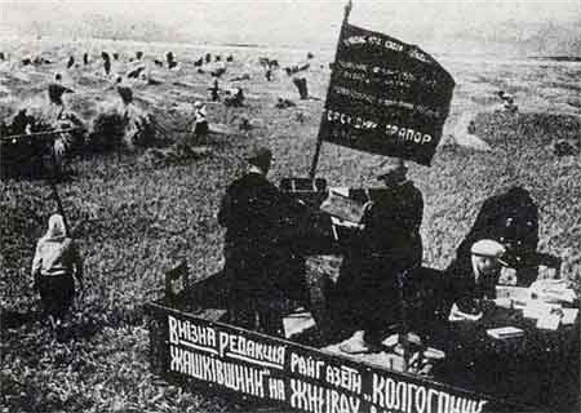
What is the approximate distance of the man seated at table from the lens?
4973 millimetres

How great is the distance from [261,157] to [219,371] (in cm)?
149

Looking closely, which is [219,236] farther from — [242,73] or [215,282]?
[242,73]

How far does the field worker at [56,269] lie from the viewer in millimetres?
5965

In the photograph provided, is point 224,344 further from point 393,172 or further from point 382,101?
point 382,101

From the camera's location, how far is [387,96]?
5203 mm

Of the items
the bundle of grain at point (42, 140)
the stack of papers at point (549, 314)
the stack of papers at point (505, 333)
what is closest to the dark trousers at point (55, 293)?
the bundle of grain at point (42, 140)

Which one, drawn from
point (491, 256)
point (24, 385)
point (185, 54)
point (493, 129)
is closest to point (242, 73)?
point (185, 54)

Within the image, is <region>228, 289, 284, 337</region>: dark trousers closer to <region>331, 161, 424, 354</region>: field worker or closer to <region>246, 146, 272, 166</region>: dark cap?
<region>331, 161, 424, 354</region>: field worker

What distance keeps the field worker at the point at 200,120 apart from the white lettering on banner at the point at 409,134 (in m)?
1.38

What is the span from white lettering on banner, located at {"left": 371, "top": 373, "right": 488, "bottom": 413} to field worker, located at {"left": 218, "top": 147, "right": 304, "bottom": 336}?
2.87ft

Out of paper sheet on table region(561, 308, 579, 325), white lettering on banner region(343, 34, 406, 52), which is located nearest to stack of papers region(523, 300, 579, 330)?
paper sheet on table region(561, 308, 579, 325)

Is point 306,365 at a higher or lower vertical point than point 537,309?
lower

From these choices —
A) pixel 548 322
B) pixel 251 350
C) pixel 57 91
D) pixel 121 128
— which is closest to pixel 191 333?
pixel 251 350

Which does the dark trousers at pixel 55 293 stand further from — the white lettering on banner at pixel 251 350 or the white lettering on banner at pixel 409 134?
the white lettering on banner at pixel 409 134
